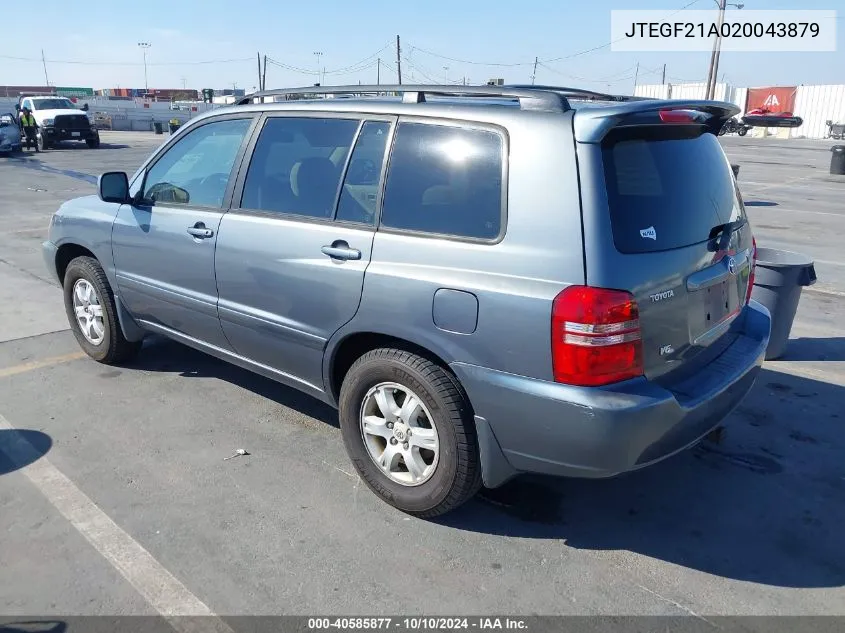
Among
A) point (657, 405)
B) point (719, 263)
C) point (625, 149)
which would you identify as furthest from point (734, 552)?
point (625, 149)

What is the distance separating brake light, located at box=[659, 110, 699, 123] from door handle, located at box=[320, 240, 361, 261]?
1.48 m

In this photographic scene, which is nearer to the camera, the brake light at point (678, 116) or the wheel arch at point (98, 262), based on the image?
the brake light at point (678, 116)

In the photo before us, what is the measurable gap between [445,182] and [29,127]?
2912cm

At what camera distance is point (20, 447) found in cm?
393

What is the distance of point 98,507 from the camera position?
3354 mm

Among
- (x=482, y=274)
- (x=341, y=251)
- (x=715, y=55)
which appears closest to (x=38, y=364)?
(x=341, y=251)

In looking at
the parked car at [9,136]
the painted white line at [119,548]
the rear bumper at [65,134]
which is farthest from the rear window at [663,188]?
the rear bumper at [65,134]

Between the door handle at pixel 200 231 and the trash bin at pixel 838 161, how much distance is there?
22909 mm

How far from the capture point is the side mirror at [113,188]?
459cm

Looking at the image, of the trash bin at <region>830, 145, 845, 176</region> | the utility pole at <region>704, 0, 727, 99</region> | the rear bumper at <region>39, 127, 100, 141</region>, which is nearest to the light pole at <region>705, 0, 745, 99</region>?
the utility pole at <region>704, 0, 727, 99</region>

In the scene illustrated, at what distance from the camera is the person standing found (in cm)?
2655

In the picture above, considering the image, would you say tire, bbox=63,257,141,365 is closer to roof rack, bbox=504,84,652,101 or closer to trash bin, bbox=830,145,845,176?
roof rack, bbox=504,84,652,101

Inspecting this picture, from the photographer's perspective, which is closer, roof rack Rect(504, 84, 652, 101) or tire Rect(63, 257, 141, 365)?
roof rack Rect(504, 84, 652, 101)

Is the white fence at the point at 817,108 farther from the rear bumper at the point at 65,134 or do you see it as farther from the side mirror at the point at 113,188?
the side mirror at the point at 113,188
